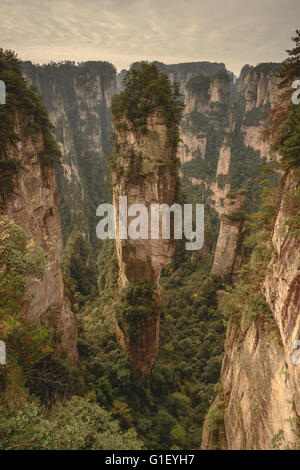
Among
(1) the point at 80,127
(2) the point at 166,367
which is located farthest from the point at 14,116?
(1) the point at 80,127

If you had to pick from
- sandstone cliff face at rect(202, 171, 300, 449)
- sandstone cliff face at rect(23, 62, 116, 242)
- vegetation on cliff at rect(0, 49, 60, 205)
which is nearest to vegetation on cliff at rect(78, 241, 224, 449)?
sandstone cliff face at rect(202, 171, 300, 449)

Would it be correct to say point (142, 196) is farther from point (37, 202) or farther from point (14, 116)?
point (14, 116)

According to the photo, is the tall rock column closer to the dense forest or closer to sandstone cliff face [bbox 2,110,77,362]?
the dense forest

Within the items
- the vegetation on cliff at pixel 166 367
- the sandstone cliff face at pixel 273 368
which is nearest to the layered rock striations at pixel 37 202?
the vegetation on cliff at pixel 166 367

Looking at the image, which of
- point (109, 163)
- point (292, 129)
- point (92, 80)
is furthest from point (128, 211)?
point (92, 80)

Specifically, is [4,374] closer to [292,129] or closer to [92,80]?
[292,129]
